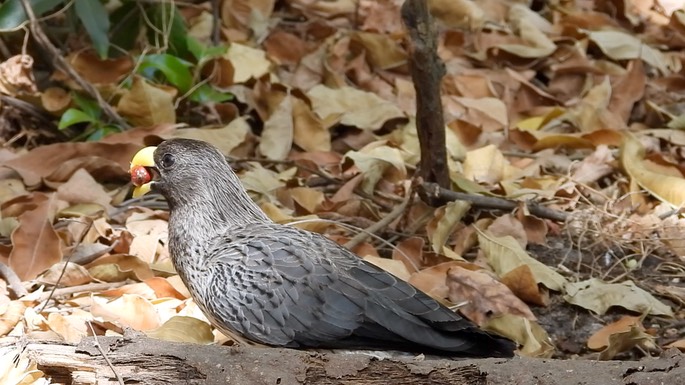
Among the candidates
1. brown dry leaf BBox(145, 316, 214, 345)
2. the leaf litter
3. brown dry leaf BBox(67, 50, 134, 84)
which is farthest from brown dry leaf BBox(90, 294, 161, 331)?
brown dry leaf BBox(67, 50, 134, 84)

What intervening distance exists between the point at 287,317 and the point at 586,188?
7.06 feet

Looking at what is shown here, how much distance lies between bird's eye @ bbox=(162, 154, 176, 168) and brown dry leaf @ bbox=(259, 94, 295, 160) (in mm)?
1542

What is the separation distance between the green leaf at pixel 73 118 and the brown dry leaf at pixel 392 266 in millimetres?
1815

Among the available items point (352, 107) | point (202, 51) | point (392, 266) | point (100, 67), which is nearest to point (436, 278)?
point (392, 266)

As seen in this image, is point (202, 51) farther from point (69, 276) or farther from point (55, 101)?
point (69, 276)

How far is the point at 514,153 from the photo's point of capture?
5.64 meters

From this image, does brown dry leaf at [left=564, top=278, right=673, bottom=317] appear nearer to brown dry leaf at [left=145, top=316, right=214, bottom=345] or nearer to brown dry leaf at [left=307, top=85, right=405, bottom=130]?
brown dry leaf at [left=145, top=316, right=214, bottom=345]

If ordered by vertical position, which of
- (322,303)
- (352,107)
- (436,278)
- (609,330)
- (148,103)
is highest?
(148,103)

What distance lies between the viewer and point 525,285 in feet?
14.2

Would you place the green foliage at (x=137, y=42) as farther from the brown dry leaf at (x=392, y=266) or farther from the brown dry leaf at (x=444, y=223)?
the brown dry leaf at (x=392, y=266)

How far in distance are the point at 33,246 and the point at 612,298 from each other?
2348mm

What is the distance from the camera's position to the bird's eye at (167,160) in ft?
13.1

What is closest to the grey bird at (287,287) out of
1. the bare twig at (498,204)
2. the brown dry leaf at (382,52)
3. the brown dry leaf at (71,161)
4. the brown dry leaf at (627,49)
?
the bare twig at (498,204)

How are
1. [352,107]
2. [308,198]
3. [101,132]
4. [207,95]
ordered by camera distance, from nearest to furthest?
[308,198] < [101,132] < [207,95] < [352,107]
